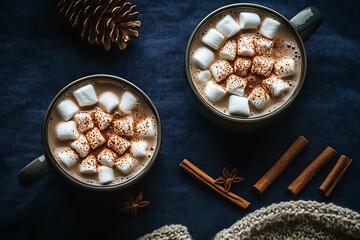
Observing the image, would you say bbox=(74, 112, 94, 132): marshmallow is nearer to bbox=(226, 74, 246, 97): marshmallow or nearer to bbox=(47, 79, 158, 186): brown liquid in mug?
bbox=(47, 79, 158, 186): brown liquid in mug

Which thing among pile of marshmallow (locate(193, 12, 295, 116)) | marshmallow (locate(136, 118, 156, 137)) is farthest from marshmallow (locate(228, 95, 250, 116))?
marshmallow (locate(136, 118, 156, 137))

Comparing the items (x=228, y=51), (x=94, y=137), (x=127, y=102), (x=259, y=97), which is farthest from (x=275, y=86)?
(x=94, y=137)

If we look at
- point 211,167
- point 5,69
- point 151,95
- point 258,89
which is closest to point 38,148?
point 5,69

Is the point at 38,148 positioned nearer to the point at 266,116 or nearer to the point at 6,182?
the point at 6,182

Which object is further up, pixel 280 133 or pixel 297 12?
pixel 297 12

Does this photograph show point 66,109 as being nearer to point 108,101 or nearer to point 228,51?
point 108,101

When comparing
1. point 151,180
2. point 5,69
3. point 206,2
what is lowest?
point 151,180
